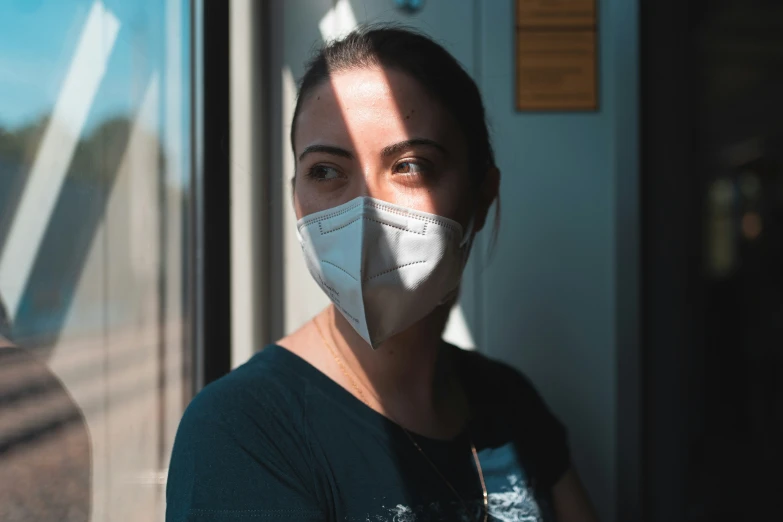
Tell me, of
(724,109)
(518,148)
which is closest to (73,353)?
(518,148)

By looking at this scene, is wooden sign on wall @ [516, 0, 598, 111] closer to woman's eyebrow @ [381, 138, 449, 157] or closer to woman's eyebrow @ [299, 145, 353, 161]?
woman's eyebrow @ [381, 138, 449, 157]

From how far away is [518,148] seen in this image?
Answer: 1604mm

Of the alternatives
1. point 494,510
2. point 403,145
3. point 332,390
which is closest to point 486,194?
point 403,145

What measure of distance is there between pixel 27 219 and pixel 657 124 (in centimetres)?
131

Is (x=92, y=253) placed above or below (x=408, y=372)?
above

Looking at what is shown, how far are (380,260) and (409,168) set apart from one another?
0.59ft

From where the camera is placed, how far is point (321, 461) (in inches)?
40.3

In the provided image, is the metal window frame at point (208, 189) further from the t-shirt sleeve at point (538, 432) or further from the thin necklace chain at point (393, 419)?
the t-shirt sleeve at point (538, 432)

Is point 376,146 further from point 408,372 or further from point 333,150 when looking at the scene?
point 408,372

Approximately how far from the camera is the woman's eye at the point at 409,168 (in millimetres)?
1117

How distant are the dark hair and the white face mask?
22 cm

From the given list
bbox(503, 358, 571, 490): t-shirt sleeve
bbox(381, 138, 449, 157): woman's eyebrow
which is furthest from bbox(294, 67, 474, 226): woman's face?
bbox(503, 358, 571, 490): t-shirt sleeve

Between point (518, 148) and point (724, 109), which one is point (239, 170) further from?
point (724, 109)

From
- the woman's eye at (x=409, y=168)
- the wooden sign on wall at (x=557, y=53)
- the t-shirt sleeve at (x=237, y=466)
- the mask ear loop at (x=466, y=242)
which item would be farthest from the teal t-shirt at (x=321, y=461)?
→ the wooden sign on wall at (x=557, y=53)
